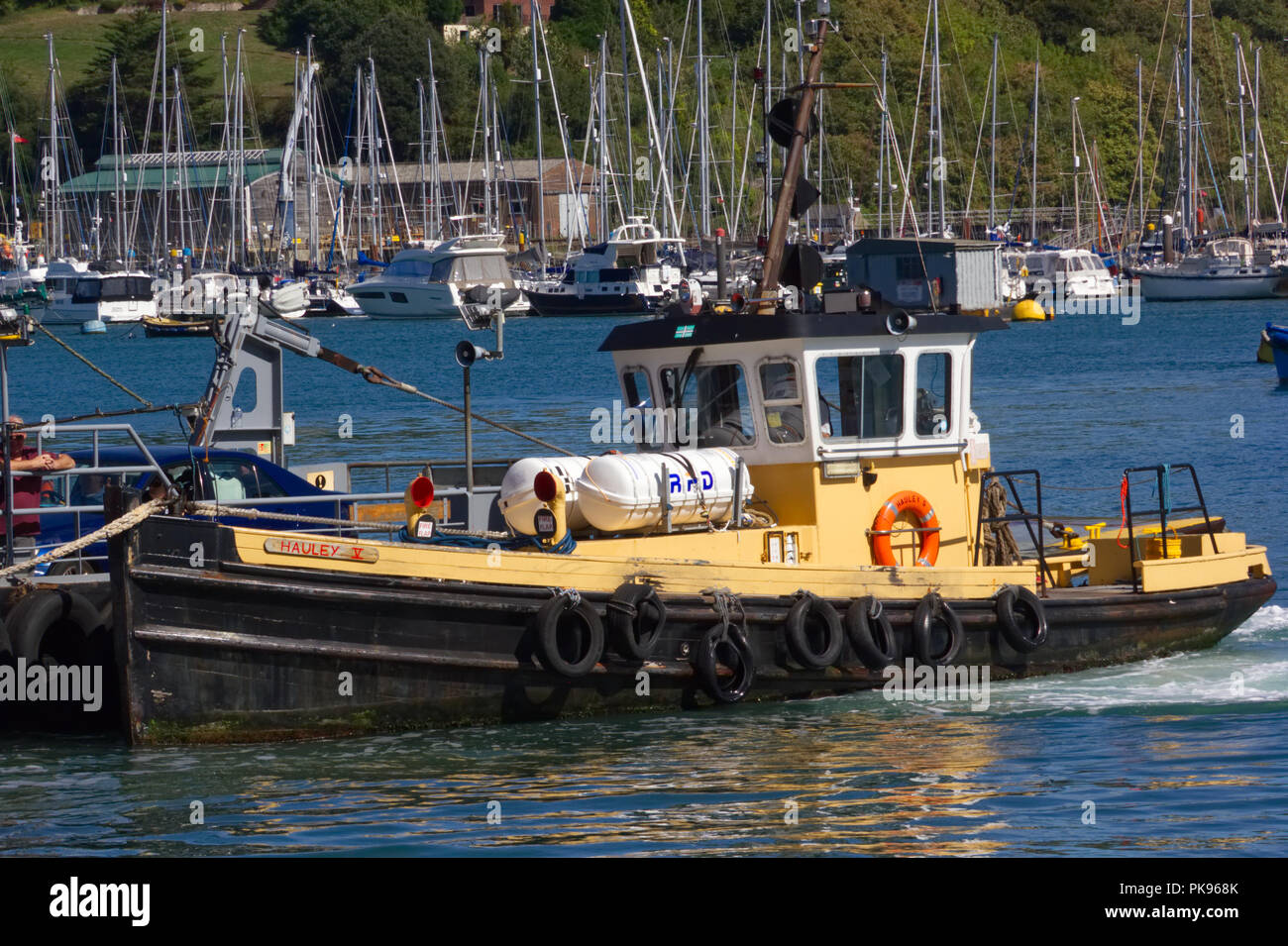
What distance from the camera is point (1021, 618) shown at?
45.9 ft

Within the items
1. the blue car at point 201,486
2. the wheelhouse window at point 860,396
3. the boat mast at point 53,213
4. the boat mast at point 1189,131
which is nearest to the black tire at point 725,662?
the wheelhouse window at point 860,396

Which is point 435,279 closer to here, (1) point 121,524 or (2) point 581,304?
(2) point 581,304

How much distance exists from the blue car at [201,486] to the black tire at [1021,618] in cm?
550

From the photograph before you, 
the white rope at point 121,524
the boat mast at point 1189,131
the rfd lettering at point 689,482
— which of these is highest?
the boat mast at point 1189,131

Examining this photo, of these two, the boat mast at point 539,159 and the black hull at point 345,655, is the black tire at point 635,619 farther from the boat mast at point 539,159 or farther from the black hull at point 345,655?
the boat mast at point 539,159

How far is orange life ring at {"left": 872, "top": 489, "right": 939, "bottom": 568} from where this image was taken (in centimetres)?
1387

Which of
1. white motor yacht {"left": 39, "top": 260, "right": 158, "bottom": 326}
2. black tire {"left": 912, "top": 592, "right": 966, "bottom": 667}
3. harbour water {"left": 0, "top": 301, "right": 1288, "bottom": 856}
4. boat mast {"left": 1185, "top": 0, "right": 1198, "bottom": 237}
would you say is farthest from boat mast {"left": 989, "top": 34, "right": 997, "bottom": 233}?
black tire {"left": 912, "top": 592, "right": 966, "bottom": 667}

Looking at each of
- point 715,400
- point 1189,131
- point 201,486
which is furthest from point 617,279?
point 715,400

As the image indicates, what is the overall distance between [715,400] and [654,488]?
141 cm

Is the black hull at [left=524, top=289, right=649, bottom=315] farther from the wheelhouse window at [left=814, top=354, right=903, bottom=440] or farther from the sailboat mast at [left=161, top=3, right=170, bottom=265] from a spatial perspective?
the wheelhouse window at [left=814, top=354, right=903, bottom=440]

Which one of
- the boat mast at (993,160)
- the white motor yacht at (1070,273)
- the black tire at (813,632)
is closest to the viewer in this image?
the black tire at (813,632)

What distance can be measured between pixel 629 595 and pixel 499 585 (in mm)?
886

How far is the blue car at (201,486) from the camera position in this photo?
15.3 metres
